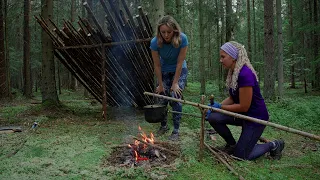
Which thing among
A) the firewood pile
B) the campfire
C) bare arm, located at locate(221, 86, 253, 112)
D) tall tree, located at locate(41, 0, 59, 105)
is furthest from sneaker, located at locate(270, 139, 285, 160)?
tall tree, located at locate(41, 0, 59, 105)

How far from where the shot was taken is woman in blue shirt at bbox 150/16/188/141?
457cm

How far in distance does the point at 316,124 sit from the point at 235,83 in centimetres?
417

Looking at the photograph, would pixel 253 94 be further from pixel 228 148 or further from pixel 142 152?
pixel 142 152

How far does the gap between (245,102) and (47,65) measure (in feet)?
21.0

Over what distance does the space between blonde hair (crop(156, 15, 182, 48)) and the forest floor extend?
1.77 meters

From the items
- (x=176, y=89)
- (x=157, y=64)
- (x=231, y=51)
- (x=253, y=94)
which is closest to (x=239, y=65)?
(x=231, y=51)

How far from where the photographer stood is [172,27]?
454 cm

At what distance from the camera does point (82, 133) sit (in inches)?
235

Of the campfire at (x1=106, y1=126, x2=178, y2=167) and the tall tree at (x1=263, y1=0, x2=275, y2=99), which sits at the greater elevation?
the tall tree at (x1=263, y1=0, x2=275, y2=99)

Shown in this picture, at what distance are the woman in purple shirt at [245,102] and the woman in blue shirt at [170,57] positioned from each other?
91cm

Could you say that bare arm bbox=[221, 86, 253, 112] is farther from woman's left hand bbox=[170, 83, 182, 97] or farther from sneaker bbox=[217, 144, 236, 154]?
woman's left hand bbox=[170, 83, 182, 97]

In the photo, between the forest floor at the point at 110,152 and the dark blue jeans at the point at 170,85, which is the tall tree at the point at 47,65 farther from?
the dark blue jeans at the point at 170,85

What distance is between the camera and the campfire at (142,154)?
3.92m

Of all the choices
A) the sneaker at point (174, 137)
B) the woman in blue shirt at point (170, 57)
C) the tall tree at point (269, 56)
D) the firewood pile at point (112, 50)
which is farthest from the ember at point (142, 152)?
the tall tree at point (269, 56)
